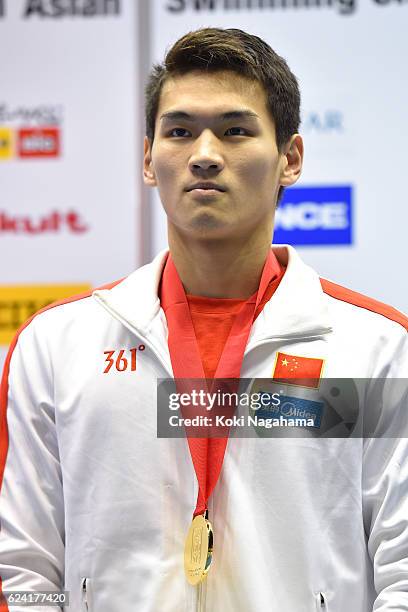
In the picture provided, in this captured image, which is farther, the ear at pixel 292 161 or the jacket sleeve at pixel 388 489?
the ear at pixel 292 161

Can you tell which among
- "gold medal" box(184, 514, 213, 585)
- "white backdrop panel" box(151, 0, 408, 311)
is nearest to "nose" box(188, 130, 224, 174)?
"gold medal" box(184, 514, 213, 585)

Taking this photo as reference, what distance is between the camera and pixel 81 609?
174cm

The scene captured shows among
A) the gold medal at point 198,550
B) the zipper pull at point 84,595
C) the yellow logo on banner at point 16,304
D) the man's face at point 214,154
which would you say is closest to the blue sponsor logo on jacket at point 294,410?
the gold medal at point 198,550

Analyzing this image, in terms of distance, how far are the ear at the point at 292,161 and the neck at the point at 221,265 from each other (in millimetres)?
141

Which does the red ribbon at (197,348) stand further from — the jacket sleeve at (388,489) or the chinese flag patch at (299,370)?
the jacket sleeve at (388,489)

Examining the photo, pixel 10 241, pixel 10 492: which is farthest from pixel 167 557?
pixel 10 241

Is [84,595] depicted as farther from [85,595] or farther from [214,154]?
[214,154]

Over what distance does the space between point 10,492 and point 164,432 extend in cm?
32

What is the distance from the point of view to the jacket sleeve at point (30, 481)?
1.74 meters

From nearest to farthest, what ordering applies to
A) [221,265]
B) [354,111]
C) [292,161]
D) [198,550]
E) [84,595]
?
[198,550] → [84,595] → [221,265] → [292,161] → [354,111]

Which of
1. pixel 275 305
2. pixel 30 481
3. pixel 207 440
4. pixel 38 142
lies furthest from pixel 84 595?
pixel 38 142

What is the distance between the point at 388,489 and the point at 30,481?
2.18 ft

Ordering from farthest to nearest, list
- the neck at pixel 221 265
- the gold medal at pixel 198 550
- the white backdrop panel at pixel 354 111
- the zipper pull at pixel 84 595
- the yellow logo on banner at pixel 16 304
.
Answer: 1. the yellow logo on banner at pixel 16 304
2. the white backdrop panel at pixel 354 111
3. the neck at pixel 221 265
4. the zipper pull at pixel 84 595
5. the gold medal at pixel 198 550

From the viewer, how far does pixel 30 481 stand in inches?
70.3
